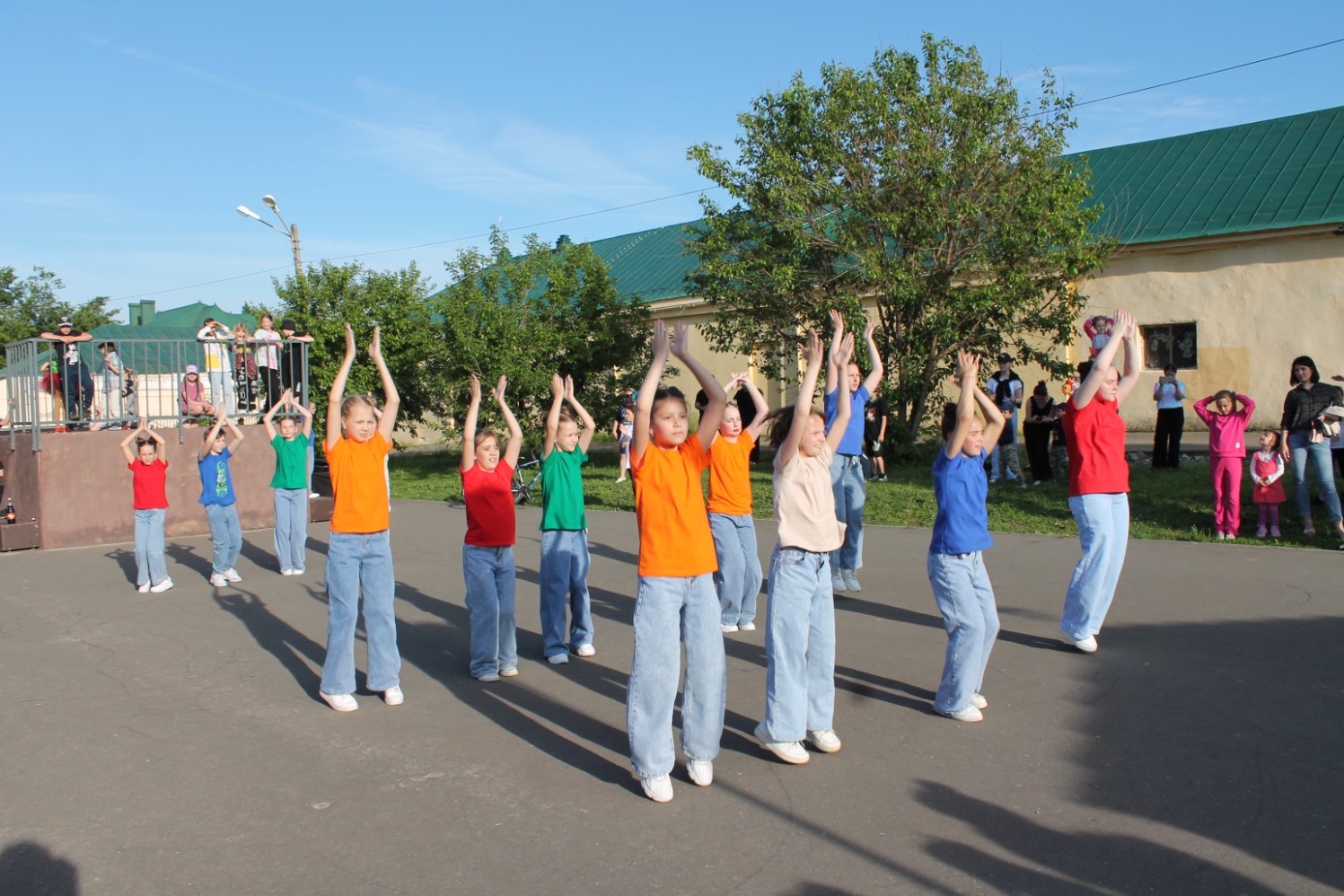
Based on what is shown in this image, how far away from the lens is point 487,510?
6.67 meters

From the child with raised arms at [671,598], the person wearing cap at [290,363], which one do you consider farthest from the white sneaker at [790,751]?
the person wearing cap at [290,363]

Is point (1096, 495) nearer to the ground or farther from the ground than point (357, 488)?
nearer to the ground

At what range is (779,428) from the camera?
5.38m

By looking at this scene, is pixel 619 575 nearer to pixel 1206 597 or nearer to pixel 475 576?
pixel 475 576

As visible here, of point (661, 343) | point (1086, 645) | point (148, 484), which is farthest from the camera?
point (148, 484)

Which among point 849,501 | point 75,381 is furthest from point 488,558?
point 75,381

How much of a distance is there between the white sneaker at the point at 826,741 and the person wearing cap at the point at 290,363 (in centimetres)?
1328

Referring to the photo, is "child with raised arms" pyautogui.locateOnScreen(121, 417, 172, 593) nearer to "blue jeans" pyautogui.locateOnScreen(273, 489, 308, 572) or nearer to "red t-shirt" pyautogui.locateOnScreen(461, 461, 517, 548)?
"blue jeans" pyautogui.locateOnScreen(273, 489, 308, 572)

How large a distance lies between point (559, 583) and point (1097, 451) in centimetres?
361

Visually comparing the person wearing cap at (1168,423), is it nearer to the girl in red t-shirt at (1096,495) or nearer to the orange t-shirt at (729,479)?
the girl in red t-shirt at (1096,495)

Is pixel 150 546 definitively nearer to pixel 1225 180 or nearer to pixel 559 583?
pixel 559 583

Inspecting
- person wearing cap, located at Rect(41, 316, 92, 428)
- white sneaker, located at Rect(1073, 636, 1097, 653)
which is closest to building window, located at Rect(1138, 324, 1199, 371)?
white sneaker, located at Rect(1073, 636, 1097, 653)

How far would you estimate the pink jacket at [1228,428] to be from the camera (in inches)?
425

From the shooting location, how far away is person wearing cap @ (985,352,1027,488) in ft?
49.0
